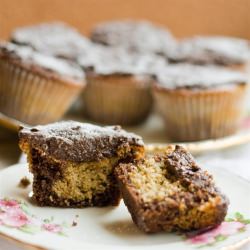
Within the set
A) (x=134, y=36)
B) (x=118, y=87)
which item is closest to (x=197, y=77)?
(x=118, y=87)

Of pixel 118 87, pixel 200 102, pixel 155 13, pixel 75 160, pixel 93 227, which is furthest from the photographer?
pixel 155 13

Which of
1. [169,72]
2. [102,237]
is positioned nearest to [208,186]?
[102,237]

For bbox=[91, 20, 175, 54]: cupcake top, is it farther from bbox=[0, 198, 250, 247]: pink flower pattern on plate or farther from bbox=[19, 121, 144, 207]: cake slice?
bbox=[0, 198, 250, 247]: pink flower pattern on plate

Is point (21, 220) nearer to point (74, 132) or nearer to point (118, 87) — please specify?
point (74, 132)

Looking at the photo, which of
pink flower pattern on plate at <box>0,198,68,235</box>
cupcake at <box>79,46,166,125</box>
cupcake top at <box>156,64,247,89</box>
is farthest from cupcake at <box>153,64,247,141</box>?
pink flower pattern on plate at <box>0,198,68,235</box>

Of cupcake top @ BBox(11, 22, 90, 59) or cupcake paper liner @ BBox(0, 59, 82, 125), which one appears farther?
A: cupcake top @ BBox(11, 22, 90, 59)
